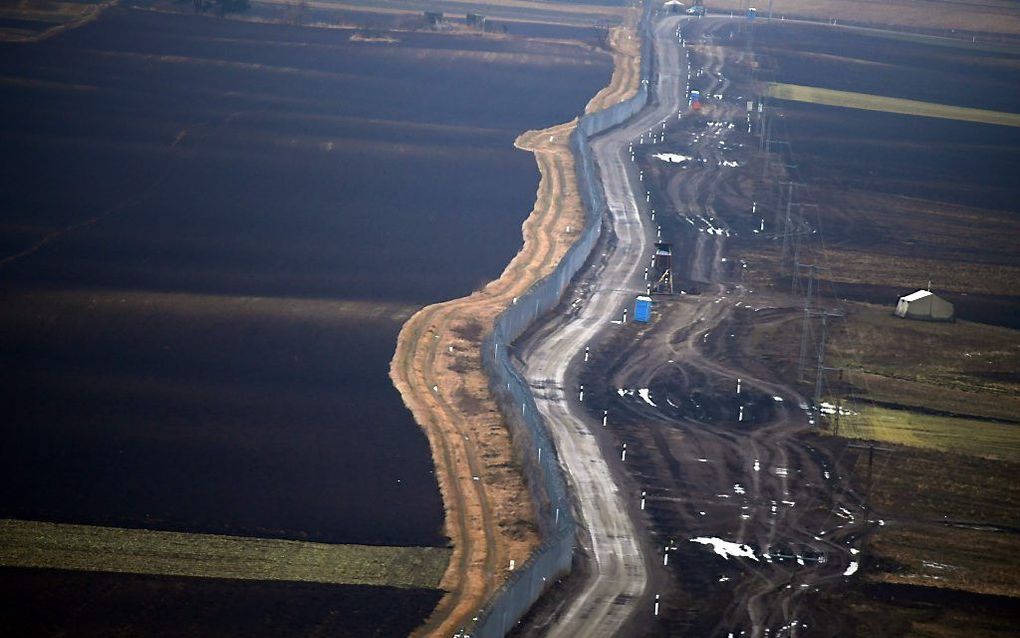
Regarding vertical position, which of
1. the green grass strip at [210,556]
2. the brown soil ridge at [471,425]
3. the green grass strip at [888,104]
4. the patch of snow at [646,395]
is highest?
the green grass strip at [888,104]

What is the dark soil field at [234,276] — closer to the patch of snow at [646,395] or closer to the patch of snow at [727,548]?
the patch of snow at [727,548]

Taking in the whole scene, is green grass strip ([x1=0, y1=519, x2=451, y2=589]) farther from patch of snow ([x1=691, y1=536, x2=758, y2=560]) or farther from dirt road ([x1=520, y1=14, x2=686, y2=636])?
patch of snow ([x1=691, y1=536, x2=758, y2=560])

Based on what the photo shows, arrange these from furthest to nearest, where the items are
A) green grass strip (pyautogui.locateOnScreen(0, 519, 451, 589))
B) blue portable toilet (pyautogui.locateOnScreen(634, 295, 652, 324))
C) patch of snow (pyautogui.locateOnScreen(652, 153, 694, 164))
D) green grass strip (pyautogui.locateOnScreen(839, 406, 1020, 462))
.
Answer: patch of snow (pyautogui.locateOnScreen(652, 153, 694, 164)), blue portable toilet (pyautogui.locateOnScreen(634, 295, 652, 324)), green grass strip (pyautogui.locateOnScreen(839, 406, 1020, 462)), green grass strip (pyautogui.locateOnScreen(0, 519, 451, 589))

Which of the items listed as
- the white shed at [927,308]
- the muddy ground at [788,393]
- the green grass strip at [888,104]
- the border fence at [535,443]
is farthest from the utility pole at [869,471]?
the green grass strip at [888,104]

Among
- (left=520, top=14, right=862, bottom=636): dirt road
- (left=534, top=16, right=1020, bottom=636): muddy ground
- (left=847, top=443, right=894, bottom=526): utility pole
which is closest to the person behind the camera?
(left=520, top=14, right=862, bottom=636): dirt road

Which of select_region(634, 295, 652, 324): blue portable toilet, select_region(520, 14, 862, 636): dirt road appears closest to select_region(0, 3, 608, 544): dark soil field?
select_region(520, 14, 862, 636): dirt road

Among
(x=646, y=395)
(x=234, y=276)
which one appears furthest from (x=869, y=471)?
(x=234, y=276)

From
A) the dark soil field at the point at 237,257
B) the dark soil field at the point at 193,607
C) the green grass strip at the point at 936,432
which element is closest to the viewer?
the dark soil field at the point at 193,607

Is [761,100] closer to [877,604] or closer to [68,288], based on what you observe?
[68,288]
